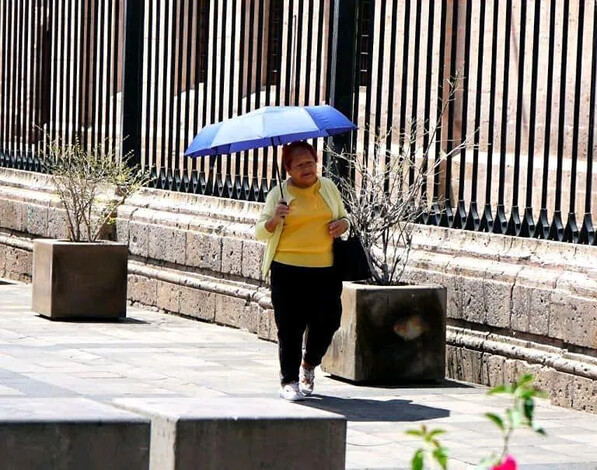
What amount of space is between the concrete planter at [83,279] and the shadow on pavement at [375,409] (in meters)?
4.02

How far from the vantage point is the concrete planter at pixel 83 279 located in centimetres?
1298

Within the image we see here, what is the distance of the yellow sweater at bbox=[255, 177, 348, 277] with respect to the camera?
9.01 meters

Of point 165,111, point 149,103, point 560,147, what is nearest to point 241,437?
point 560,147

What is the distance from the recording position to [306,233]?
9062 mm

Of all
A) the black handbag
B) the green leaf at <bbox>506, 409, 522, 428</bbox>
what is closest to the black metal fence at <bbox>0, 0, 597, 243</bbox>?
the black handbag

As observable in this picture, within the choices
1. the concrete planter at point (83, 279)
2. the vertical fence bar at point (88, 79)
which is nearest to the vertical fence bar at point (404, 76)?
the concrete planter at point (83, 279)

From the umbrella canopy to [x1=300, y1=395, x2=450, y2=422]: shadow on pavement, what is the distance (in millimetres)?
1406

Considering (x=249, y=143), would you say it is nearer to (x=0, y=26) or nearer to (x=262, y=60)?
(x=262, y=60)

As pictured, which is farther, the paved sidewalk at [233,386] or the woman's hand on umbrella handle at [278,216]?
the woman's hand on umbrella handle at [278,216]

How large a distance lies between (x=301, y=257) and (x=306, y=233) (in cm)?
13

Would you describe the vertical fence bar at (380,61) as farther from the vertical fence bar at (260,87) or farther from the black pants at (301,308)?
the black pants at (301,308)

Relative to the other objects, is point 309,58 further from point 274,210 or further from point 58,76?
point 58,76

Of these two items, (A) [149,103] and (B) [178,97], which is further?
(A) [149,103]

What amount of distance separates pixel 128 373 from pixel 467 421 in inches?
94.8
